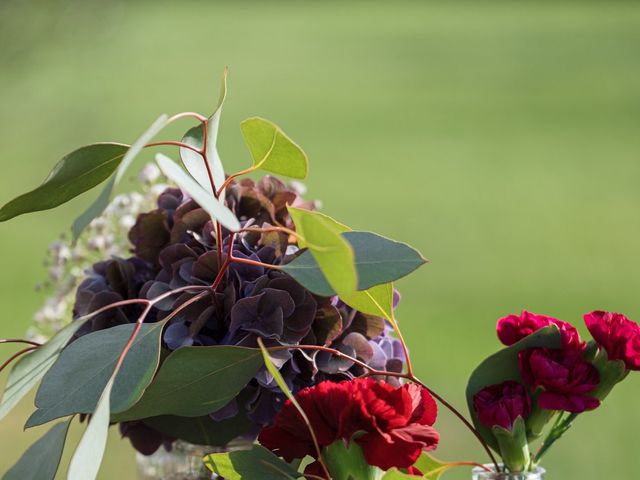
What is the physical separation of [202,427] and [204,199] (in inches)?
10.0

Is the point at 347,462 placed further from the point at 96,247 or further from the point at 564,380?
the point at 96,247

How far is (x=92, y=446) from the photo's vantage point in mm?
393

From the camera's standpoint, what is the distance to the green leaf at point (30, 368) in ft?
1.37

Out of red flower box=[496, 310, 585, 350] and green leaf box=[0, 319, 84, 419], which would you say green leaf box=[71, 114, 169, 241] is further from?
red flower box=[496, 310, 585, 350]

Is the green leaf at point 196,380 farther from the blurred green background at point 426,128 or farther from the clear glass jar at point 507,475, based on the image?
the blurred green background at point 426,128

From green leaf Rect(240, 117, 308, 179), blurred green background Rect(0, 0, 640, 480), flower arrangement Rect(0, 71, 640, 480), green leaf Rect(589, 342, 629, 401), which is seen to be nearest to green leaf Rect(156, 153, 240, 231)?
flower arrangement Rect(0, 71, 640, 480)

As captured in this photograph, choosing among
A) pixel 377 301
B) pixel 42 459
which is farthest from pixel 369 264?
Answer: pixel 42 459

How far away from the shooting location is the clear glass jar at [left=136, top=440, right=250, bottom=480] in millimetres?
627

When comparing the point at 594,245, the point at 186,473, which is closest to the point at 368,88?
the point at 594,245

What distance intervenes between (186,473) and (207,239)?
0.16 meters

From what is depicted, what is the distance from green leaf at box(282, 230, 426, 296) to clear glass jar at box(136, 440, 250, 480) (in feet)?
0.65

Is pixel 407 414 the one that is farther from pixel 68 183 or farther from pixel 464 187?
pixel 464 187

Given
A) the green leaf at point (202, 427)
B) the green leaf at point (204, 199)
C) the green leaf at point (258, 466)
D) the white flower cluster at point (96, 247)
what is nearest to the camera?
the green leaf at point (204, 199)

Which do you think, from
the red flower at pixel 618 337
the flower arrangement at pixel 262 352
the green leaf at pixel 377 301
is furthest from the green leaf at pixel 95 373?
the red flower at pixel 618 337
